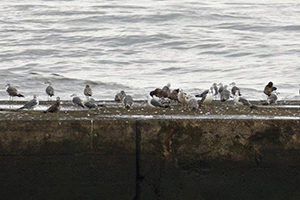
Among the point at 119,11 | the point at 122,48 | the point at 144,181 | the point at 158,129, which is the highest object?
the point at 119,11

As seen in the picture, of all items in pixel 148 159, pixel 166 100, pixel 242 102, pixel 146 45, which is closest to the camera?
pixel 148 159

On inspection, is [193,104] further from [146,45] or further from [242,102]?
[146,45]

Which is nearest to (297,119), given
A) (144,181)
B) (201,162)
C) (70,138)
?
(201,162)

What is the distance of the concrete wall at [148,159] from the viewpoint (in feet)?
23.5

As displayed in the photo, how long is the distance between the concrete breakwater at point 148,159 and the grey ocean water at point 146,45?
9.26 m

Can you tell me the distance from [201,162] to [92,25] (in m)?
23.7

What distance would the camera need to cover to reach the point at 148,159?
23.6 feet

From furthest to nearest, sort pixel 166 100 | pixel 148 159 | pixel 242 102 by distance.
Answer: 1. pixel 166 100
2. pixel 242 102
3. pixel 148 159

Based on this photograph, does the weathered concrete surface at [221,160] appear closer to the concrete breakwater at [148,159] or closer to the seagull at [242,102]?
the concrete breakwater at [148,159]

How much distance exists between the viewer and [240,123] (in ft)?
23.7

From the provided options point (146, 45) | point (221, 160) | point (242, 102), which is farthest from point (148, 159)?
point (146, 45)

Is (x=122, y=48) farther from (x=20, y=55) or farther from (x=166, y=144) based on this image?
(x=166, y=144)

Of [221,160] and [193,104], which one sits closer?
[221,160]

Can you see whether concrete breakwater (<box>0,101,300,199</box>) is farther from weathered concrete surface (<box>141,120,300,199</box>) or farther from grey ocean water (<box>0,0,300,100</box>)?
grey ocean water (<box>0,0,300,100</box>)
